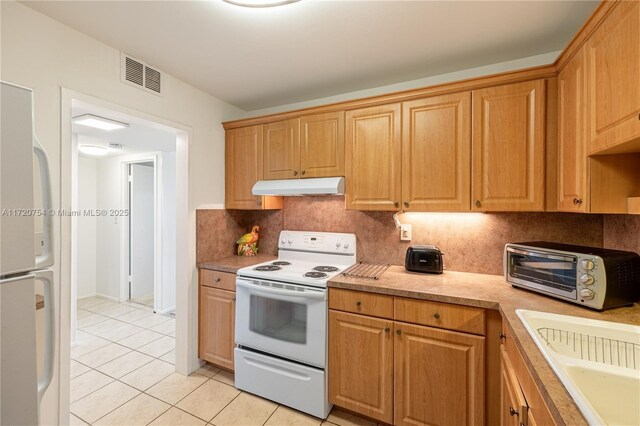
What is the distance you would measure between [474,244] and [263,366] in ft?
5.88

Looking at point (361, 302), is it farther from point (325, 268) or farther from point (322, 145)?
point (322, 145)

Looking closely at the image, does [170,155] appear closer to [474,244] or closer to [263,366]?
[263,366]

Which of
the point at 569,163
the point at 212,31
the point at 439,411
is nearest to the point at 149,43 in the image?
the point at 212,31

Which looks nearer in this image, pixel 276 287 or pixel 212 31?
pixel 212 31

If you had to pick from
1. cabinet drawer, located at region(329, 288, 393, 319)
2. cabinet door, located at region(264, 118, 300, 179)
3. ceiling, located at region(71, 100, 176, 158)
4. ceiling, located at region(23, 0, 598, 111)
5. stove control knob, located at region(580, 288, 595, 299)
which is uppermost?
ceiling, located at region(23, 0, 598, 111)

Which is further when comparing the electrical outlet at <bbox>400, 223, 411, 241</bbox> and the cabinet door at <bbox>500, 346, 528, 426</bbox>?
the electrical outlet at <bbox>400, 223, 411, 241</bbox>

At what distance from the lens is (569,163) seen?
1.47m

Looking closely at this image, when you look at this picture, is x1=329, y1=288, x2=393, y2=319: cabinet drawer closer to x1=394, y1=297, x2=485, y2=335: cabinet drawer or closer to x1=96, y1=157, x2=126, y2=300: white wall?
x1=394, y1=297, x2=485, y2=335: cabinet drawer

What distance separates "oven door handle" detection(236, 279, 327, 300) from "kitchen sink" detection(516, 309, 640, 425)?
109 centimetres

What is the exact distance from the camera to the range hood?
2116 millimetres

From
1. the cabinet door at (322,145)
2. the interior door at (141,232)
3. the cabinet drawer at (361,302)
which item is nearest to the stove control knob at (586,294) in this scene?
the cabinet drawer at (361,302)

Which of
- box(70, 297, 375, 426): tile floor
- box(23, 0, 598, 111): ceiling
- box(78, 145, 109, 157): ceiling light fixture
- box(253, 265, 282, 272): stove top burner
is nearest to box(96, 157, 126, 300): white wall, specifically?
box(78, 145, 109, 157): ceiling light fixture

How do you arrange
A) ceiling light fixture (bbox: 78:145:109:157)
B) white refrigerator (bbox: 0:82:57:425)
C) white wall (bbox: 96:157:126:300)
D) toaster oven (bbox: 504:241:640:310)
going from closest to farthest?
1. white refrigerator (bbox: 0:82:57:425)
2. toaster oven (bbox: 504:241:640:310)
3. ceiling light fixture (bbox: 78:145:109:157)
4. white wall (bbox: 96:157:126:300)

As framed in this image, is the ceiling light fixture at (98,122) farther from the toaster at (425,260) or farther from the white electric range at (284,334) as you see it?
the toaster at (425,260)
